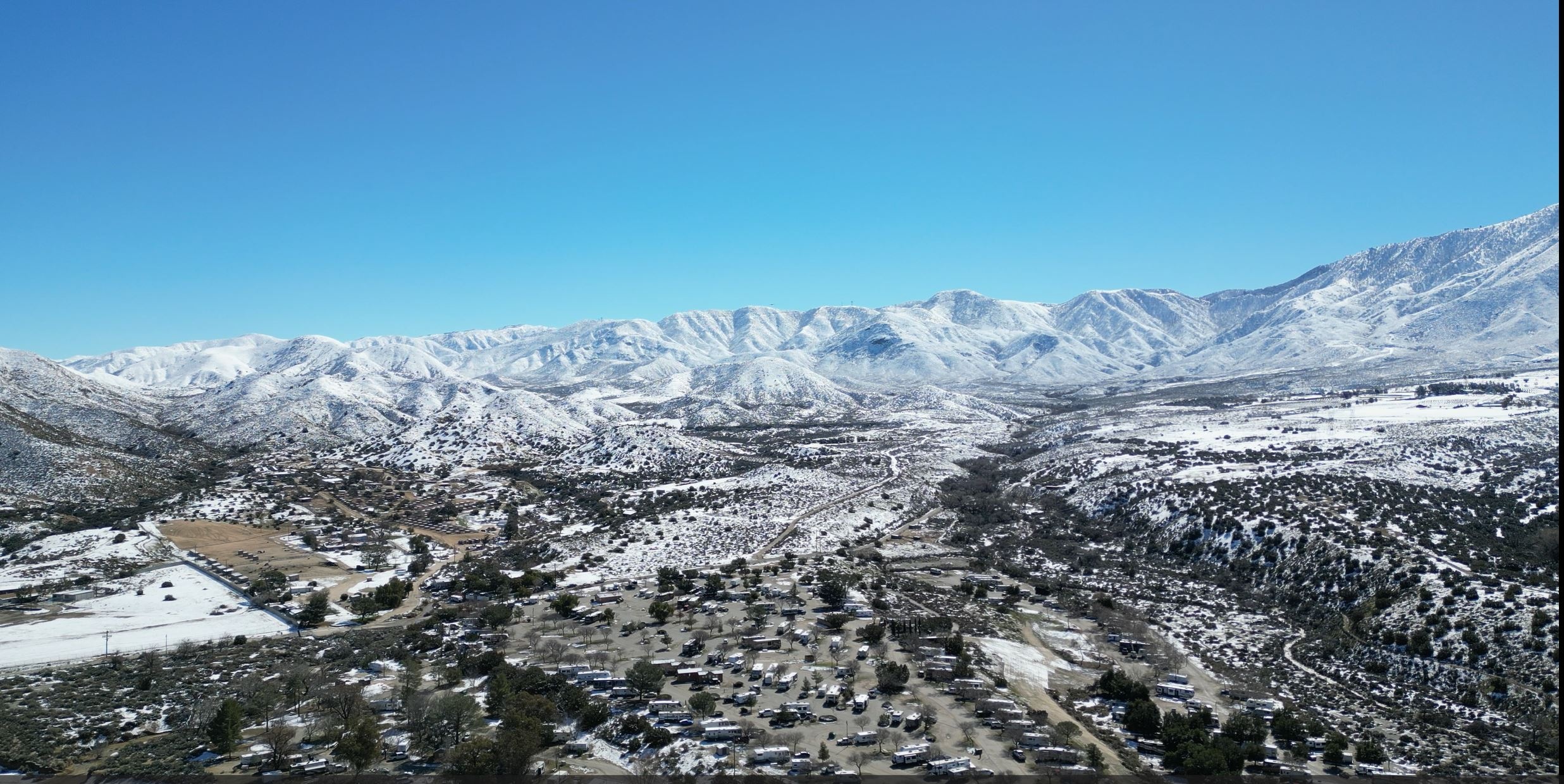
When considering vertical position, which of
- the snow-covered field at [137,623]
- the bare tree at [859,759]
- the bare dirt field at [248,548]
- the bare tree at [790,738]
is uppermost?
the bare dirt field at [248,548]

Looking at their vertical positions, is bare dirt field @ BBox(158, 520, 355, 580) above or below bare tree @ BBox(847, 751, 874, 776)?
above

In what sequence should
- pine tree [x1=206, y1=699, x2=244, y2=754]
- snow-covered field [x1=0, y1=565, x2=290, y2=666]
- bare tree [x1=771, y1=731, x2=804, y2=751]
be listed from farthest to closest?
1. snow-covered field [x1=0, y1=565, x2=290, y2=666]
2. bare tree [x1=771, y1=731, x2=804, y2=751]
3. pine tree [x1=206, y1=699, x2=244, y2=754]

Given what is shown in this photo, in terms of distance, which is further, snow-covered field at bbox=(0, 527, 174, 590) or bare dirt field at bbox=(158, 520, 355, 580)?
bare dirt field at bbox=(158, 520, 355, 580)

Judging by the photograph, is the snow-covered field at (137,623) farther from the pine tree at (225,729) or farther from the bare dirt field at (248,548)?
the pine tree at (225,729)

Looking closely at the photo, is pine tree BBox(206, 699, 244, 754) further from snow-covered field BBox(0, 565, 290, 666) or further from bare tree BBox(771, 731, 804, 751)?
bare tree BBox(771, 731, 804, 751)

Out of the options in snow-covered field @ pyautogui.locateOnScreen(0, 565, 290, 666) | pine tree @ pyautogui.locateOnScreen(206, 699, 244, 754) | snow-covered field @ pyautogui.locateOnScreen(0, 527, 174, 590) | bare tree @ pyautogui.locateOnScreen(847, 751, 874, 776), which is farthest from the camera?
snow-covered field @ pyautogui.locateOnScreen(0, 527, 174, 590)

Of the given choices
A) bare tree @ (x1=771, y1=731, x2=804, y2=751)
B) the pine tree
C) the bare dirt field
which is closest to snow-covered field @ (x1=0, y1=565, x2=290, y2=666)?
the bare dirt field

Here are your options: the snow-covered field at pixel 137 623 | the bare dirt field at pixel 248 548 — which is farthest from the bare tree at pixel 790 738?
the bare dirt field at pixel 248 548

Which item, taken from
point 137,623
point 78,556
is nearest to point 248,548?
point 78,556

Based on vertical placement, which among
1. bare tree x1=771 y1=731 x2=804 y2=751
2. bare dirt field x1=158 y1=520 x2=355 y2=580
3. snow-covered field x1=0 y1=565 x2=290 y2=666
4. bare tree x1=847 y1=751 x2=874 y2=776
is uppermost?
bare dirt field x1=158 y1=520 x2=355 y2=580
